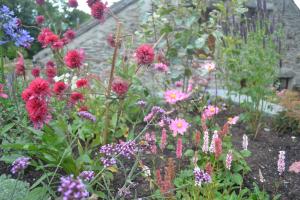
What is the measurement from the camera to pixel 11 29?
9.93 feet

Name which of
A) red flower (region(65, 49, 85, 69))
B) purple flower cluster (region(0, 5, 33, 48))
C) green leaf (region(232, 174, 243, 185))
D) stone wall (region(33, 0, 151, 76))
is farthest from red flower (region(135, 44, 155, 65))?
stone wall (region(33, 0, 151, 76))

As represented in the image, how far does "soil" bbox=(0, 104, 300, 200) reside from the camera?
2729mm

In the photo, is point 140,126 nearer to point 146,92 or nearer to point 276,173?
point 146,92

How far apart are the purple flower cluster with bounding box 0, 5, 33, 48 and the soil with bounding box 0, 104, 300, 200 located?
3.05ft

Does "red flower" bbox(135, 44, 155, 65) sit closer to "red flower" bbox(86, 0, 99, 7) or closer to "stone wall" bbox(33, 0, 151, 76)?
"red flower" bbox(86, 0, 99, 7)

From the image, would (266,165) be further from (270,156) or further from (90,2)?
(90,2)

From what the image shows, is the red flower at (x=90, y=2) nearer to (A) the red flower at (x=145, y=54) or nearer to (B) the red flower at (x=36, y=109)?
(A) the red flower at (x=145, y=54)

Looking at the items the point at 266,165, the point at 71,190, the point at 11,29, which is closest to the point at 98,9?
the point at 11,29

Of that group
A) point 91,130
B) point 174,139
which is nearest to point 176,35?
point 174,139

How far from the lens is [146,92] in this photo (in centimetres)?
429

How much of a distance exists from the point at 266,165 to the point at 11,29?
2232 millimetres

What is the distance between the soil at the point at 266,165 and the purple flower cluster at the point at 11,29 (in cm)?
93

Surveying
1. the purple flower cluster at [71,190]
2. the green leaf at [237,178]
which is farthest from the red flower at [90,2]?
the purple flower cluster at [71,190]

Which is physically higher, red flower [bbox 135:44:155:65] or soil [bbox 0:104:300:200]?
red flower [bbox 135:44:155:65]
